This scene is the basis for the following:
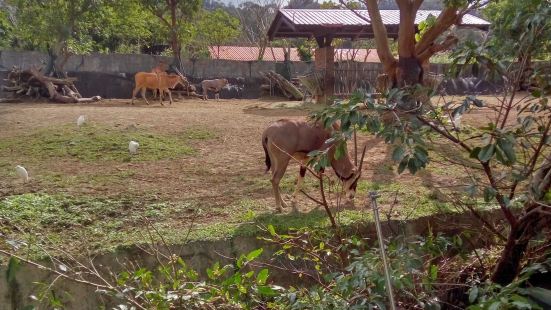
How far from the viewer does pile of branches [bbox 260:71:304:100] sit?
21.2 meters

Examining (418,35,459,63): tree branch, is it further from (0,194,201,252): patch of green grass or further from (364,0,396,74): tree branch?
(0,194,201,252): patch of green grass

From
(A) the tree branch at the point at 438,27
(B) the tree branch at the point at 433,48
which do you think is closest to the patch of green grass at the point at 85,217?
(A) the tree branch at the point at 438,27

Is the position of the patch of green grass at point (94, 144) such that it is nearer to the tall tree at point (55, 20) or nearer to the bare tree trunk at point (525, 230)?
the bare tree trunk at point (525, 230)

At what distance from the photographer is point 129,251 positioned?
581 cm

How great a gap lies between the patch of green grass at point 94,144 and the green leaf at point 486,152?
6.48 meters

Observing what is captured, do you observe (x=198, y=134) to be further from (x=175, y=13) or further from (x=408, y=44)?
(x=175, y=13)

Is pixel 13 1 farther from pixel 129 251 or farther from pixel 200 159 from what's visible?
pixel 129 251

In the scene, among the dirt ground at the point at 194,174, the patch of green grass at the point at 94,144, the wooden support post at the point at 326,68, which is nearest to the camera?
the dirt ground at the point at 194,174

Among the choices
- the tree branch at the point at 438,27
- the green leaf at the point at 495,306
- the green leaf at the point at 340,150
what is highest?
the tree branch at the point at 438,27

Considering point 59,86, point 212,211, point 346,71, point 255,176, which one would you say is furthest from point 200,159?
point 346,71

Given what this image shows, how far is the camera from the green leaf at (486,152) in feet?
9.02

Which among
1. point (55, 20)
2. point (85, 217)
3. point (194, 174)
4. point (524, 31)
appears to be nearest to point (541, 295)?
point (524, 31)

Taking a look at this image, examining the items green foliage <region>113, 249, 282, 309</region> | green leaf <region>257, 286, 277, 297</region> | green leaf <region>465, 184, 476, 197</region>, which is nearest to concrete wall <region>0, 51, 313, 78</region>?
green foliage <region>113, 249, 282, 309</region>

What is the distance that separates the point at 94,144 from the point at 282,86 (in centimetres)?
1293
